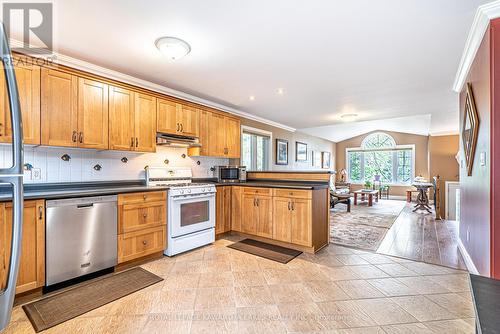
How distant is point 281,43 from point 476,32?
169 cm

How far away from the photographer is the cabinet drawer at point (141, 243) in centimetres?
271

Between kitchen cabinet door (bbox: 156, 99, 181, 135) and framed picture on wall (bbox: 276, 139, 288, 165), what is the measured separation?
3320 mm

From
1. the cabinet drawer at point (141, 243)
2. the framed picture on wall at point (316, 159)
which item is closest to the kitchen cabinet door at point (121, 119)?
the cabinet drawer at point (141, 243)

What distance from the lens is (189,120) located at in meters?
3.74

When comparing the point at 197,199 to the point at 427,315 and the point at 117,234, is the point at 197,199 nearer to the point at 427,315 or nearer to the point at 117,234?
the point at 117,234

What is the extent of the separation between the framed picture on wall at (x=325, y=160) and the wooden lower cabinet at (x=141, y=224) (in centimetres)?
763

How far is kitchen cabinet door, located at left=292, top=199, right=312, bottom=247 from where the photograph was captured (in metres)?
3.24

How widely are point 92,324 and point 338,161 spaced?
10.8m

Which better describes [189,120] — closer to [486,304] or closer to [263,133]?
[263,133]

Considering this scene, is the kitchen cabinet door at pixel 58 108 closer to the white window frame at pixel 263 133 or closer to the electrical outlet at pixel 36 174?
the electrical outlet at pixel 36 174

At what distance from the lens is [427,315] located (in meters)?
1.90

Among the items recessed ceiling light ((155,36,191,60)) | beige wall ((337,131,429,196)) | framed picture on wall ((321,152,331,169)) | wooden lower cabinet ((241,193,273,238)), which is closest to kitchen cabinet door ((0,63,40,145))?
recessed ceiling light ((155,36,191,60))

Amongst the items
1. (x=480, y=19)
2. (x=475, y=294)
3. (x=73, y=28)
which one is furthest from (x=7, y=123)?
(x=480, y=19)

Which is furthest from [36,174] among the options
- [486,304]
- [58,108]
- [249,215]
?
[486,304]
